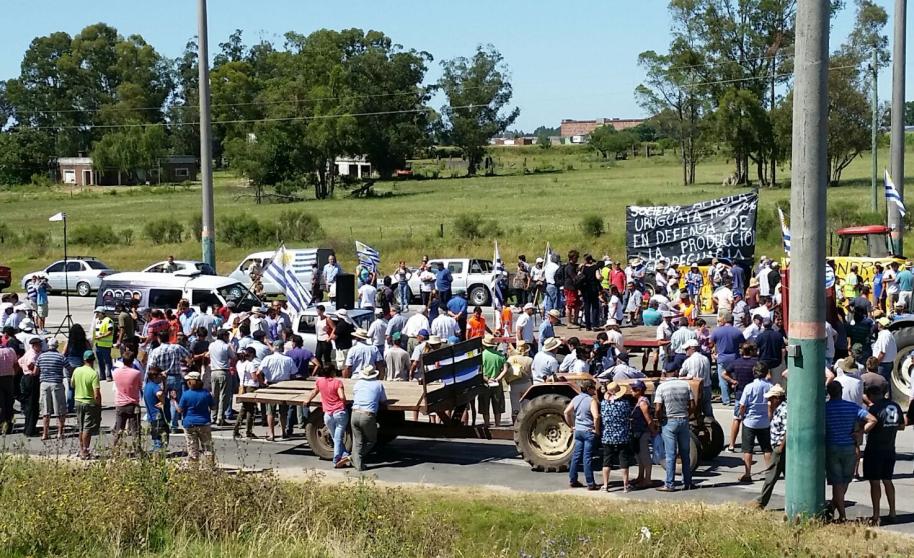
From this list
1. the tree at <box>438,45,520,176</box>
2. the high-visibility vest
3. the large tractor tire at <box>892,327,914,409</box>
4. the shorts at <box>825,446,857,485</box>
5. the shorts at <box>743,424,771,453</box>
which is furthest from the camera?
the tree at <box>438,45,520,176</box>

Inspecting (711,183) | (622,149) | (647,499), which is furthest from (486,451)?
(622,149)

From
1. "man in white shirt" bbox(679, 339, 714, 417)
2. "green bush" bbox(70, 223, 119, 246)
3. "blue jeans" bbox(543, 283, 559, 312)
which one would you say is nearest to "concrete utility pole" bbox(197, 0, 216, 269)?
"blue jeans" bbox(543, 283, 559, 312)

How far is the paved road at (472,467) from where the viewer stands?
44.2 feet

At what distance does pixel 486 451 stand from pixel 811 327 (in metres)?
6.05

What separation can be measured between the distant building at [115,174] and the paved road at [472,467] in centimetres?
11069

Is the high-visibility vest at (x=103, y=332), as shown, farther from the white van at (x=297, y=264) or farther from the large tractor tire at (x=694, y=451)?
the large tractor tire at (x=694, y=451)

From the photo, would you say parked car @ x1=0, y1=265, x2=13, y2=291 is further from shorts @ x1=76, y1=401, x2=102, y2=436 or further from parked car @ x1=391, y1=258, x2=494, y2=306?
shorts @ x1=76, y1=401, x2=102, y2=436

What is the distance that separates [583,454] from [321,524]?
398 centimetres

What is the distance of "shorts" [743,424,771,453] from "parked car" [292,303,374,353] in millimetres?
10069

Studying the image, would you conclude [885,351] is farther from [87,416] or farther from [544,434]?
[87,416]

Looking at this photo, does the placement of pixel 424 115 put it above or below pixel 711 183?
above

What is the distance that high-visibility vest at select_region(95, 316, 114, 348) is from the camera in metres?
22.1

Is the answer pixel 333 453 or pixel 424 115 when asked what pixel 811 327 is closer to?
pixel 333 453

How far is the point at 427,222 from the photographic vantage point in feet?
213
